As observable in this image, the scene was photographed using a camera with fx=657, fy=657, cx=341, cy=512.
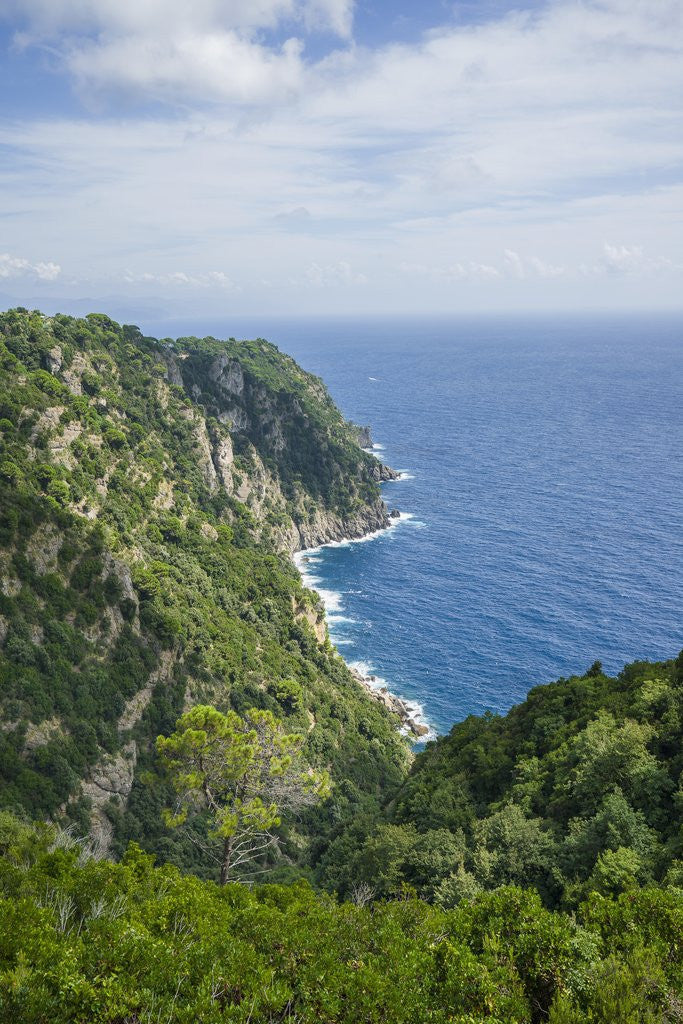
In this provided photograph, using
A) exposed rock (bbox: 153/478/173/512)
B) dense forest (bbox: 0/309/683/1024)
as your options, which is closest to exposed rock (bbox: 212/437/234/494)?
dense forest (bbox: 0/309/683/1024)

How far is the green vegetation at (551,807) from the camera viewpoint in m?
28.1

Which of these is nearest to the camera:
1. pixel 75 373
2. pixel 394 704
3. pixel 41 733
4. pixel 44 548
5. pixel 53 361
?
pixel 41 733

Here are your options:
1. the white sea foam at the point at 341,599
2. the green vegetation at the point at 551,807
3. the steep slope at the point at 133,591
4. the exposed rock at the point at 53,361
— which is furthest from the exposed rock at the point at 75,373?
the green vegetation at the point at 551,807

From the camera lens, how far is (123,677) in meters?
53.1

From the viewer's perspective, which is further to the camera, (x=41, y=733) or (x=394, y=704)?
(x=394, y=704)

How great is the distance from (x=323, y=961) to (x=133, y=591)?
45.4m

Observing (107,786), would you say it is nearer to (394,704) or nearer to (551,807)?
(551,807)

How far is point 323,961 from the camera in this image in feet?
60.8

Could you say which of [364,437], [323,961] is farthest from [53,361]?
[364,437]

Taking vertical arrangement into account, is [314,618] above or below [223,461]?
below

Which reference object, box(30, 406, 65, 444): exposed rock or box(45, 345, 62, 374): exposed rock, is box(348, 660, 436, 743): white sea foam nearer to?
box(30, 406, 65, 444): exposed rock

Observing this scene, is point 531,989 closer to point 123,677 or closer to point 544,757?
point 544,757

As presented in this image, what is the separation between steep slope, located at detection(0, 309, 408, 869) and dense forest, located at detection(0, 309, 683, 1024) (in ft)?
1.01

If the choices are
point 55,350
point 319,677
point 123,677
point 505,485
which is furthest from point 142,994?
point 505,485
